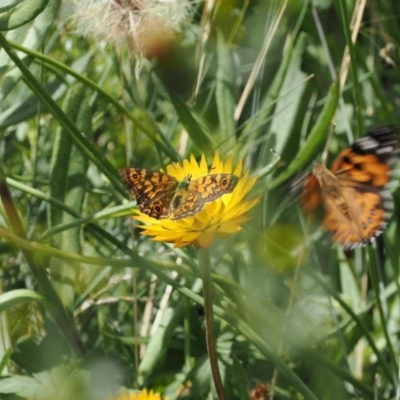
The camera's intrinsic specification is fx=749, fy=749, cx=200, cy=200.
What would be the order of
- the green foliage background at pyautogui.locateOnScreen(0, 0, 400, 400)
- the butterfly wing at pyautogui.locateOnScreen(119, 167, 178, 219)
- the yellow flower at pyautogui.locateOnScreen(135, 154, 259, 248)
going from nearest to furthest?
the yellow flower at pyautogui.locateOnScreen(135, 154, 259, 248) → the butterfly wing at pyautogui.locateOnScreen(119, 167, 178, 219) → the green foliage background at pyautogui.locateOnScreen(0, 0, 400, 400)

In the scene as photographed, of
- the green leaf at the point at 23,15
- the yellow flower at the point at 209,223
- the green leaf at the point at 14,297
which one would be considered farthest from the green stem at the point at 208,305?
the green leaf at the point at 23,15

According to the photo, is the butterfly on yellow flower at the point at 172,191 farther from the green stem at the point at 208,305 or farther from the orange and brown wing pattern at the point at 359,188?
the orange and brown wing pattern at the point at 359,188

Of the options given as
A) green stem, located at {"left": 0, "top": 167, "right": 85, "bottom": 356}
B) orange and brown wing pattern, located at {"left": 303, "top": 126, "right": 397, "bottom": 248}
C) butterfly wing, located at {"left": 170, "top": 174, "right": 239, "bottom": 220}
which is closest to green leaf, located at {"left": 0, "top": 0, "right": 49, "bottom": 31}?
green stem, located at {"left": 0, "top": 167, "right": 85, "bottom": 356}

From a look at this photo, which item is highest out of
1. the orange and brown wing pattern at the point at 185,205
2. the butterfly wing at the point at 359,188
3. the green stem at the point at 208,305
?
the orange and brown wing pattern at the point at 185,205

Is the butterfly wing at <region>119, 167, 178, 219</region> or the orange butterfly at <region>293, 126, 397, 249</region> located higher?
the butterfly wing at <region>119, 167, 178, 219</region>

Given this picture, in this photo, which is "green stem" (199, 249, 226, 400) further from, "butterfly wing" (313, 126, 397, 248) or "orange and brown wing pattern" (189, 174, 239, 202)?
"butterfly wing" (313, 126, 397, 248)

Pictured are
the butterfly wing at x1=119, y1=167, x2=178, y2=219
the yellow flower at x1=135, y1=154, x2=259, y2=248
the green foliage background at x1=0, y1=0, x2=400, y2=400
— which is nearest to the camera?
the yellow flower at x1=135, y1=154, x2=259, y2=248

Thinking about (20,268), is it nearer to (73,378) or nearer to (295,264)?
(73,378)

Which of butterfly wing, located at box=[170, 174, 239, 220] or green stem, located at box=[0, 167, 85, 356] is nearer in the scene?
butterfly wing, located at box=[170, 174, 239, 220]
